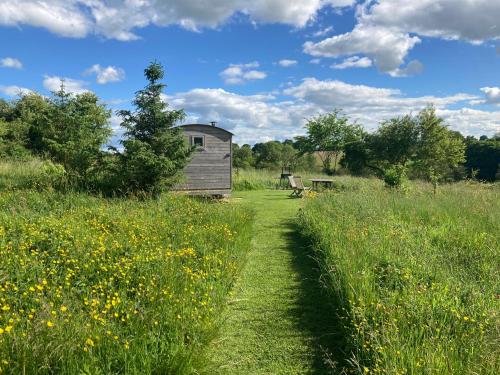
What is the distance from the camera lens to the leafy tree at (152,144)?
10.2 meters

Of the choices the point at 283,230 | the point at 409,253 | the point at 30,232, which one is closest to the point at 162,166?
the point at 283,230

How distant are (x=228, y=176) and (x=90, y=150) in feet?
19.4

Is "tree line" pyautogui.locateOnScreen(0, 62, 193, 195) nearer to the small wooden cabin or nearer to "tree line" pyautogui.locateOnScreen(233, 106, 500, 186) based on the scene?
the small wooden cabin

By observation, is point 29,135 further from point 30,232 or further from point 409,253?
point 409,253

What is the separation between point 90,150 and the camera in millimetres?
10961

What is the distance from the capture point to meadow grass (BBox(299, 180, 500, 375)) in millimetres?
2797

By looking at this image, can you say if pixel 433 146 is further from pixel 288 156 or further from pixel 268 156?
pixel 268 156

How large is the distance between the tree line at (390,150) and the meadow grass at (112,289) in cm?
1804

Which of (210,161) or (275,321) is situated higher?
(210,161)

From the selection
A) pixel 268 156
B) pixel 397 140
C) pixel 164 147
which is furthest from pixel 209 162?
pixel 268 156

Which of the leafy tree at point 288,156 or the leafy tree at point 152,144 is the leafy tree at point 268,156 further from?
the leafy tree at point 152,144

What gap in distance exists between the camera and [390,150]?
2870 cm

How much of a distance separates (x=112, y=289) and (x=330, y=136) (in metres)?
31.9

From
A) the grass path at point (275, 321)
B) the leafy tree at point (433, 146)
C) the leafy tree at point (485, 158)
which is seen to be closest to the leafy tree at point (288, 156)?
the leafy tree at point (433, 146)
